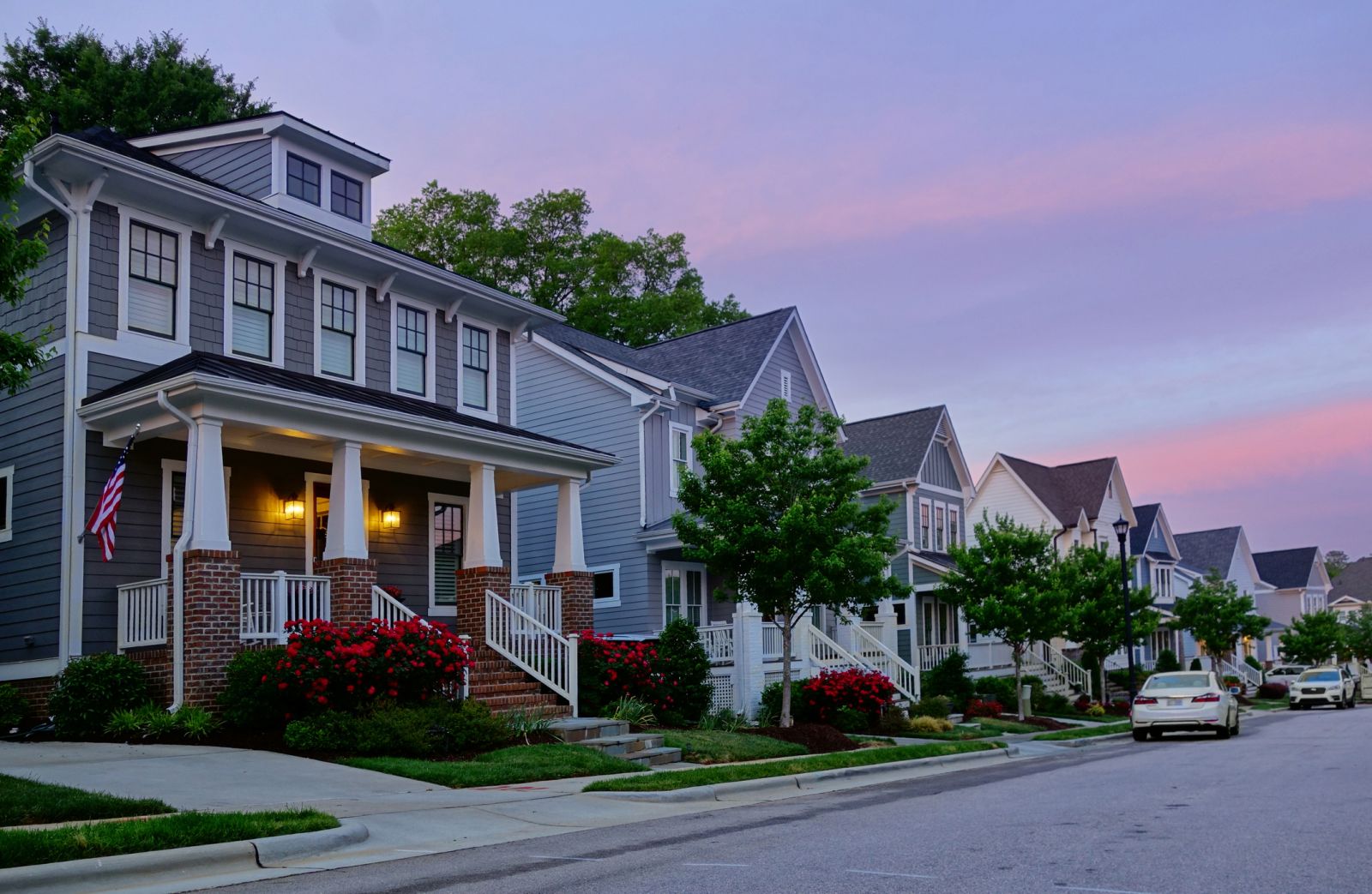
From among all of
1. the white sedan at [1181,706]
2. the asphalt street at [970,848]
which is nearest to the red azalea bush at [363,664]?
the asphalt street at [970,848]

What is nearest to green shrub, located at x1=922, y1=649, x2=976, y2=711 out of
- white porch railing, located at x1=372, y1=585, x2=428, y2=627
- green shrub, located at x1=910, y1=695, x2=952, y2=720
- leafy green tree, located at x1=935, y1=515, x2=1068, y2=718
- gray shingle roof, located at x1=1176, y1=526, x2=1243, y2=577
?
leafy green tree, located at x1=935, y1=515, x2=1068, y2=718

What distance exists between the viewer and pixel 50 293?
717 inches

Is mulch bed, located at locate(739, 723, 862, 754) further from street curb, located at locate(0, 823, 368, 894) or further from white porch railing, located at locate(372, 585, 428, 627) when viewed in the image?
street curb, located at locate(0, 823, 368, 894)

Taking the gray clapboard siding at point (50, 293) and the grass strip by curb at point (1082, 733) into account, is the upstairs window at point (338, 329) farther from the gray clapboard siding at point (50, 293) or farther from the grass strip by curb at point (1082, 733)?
the grass strip by curb at point (1082, 733)

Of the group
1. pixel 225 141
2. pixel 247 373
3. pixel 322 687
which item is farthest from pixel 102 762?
pixel 225 141

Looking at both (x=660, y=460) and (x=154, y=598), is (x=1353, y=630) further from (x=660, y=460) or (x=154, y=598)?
(x=154, y=598)

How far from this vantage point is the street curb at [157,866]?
7.81 metres

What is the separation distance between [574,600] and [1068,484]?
123 ft

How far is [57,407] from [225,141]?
731 centimetres

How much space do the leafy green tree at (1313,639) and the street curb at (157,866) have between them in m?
62.8

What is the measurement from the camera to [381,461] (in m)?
21.1

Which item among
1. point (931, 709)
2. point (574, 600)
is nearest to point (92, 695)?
point (574, 600)

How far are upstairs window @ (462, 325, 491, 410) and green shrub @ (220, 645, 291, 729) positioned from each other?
29.9 ft

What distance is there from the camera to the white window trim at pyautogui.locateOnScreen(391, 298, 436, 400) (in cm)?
2284
